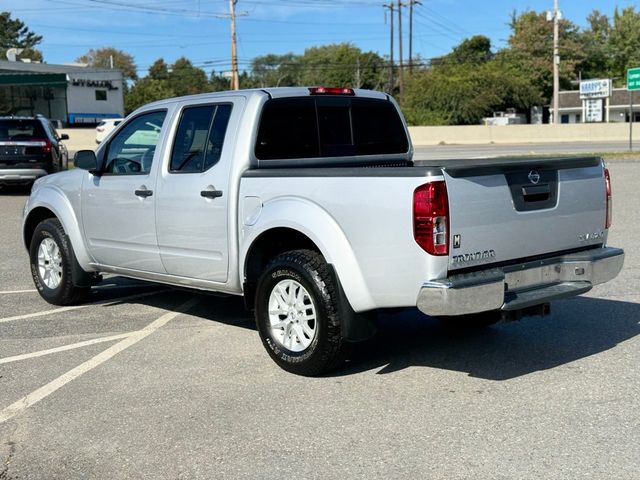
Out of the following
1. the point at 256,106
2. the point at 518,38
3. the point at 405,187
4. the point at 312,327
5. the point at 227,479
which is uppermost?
the point at 518,38

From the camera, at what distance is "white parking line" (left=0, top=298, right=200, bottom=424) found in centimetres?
509

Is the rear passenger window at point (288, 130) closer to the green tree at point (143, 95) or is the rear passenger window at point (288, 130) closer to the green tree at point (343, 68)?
the green tree at point (143, 95)

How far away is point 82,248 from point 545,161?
4.38 meters

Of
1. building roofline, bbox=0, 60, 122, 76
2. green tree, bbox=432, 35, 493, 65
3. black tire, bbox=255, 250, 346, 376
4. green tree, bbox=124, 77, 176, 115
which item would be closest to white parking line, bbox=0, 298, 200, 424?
black tire, bbox=255, 250, 346, 376

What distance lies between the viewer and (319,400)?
511 cm

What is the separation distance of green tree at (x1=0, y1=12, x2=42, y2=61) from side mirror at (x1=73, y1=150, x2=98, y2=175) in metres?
112

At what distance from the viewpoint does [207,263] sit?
20.6 ft

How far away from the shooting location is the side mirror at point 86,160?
23.4 feet

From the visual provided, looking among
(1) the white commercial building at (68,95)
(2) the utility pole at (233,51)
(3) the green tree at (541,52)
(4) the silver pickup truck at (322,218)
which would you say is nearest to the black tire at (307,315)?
(4) the silver pickup truck at (322,218)

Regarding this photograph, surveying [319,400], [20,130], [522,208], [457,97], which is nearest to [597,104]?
[457,97]

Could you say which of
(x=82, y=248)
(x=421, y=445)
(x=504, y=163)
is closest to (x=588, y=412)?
Answer: (x=421, y=445)

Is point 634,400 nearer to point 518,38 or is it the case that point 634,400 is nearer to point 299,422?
point 299,422

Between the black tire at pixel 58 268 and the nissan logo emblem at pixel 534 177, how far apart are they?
4490 millimetres

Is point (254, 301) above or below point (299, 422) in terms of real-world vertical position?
above
